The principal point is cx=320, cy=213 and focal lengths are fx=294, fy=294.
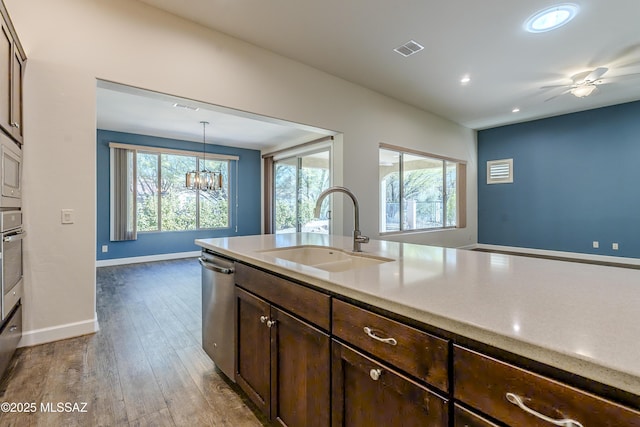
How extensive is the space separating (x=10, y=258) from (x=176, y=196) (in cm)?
471

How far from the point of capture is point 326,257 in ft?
6.47

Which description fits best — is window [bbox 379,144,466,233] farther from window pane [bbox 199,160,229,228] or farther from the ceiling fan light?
window pane [bbox 199,160,229,228]

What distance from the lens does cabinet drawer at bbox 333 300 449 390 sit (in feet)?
2.50

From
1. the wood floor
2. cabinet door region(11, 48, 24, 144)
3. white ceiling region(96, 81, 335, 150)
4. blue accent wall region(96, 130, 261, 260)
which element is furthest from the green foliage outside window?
cabinet door region(11, 48, 24, 144)

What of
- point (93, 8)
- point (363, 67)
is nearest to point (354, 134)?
point (363, 67)

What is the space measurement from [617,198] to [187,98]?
7.40 meters

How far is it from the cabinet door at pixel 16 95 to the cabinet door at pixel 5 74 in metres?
0.06

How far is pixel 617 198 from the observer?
18.0 ft

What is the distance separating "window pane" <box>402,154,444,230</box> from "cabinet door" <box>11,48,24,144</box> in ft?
17.5

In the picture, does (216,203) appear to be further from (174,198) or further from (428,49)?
(428,49)

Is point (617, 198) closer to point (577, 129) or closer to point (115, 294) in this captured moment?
point (577, 129)

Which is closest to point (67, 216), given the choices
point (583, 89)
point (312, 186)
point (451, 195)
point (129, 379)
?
point (129, 379)

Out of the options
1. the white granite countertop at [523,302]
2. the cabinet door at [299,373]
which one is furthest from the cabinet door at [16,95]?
the cabinet door at [299,373]

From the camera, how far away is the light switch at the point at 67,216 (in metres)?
2.48
